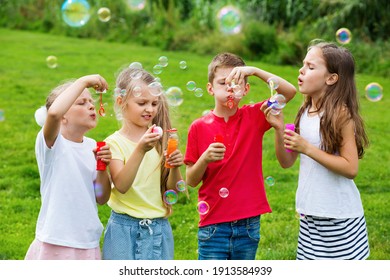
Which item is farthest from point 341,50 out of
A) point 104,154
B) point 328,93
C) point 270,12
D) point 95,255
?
point 270,12

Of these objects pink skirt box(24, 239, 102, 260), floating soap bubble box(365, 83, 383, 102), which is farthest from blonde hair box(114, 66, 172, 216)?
floating soap bubble box(365, 83, 383, 102)

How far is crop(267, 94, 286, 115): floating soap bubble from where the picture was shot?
10.8 feet

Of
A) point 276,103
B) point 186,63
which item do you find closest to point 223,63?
point 276,103

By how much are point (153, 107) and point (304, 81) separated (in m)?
0.72

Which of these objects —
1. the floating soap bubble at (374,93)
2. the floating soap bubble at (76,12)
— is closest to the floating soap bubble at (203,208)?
the floating soap bubble at (374,93)

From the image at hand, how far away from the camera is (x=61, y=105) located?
3033mm

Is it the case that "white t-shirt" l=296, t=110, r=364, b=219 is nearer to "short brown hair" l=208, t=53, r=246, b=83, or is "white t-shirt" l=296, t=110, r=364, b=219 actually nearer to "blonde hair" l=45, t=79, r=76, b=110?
"short brown hair" l=208, t=53, r=246, b=83

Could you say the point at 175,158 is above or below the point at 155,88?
below

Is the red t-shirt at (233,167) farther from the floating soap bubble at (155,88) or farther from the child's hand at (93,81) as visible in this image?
the child's hand at (93,81)

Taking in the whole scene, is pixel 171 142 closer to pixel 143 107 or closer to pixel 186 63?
pixel 143 107

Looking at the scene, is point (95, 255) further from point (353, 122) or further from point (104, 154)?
point (353, 122)

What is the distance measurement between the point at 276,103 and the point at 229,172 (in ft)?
1.27
